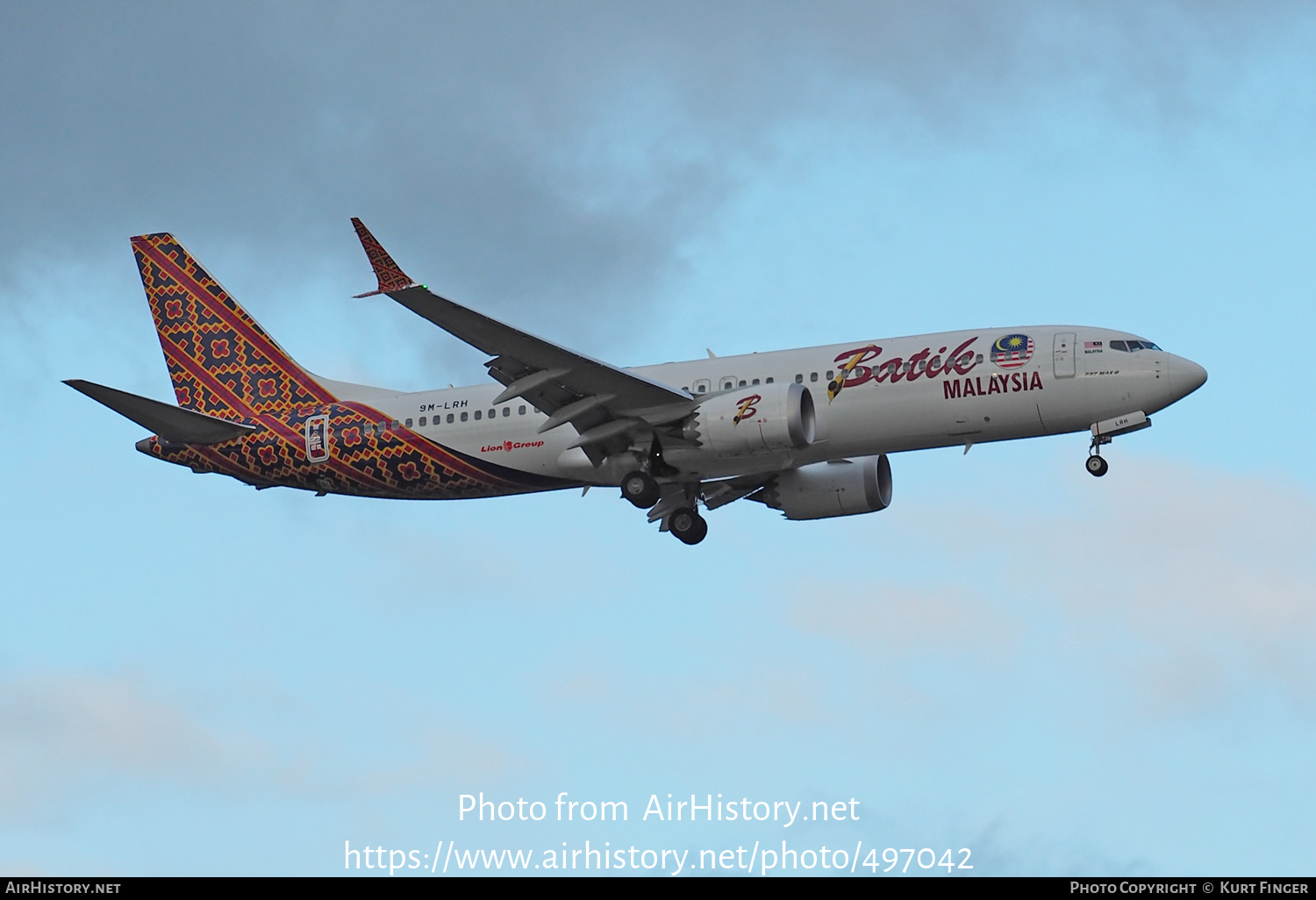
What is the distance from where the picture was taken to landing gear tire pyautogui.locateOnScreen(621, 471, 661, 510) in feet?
152

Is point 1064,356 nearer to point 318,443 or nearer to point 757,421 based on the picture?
point 757,421

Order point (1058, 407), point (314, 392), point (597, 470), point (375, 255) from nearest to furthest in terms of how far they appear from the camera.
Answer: point (375, 255), point (1058, 407), point (597, 470), point (314, 392)

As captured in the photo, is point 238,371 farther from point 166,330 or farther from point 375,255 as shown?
point 375,255

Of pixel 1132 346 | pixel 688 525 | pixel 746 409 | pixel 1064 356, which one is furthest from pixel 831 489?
pixel 1132 346

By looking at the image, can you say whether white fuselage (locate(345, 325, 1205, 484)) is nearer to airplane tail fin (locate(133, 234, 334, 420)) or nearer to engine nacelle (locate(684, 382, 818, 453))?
engine nacelle (locate(684, 382, 818, 453))

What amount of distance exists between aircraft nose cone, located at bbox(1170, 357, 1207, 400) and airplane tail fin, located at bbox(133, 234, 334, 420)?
21829mm

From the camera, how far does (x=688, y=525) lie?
49688 millimetres

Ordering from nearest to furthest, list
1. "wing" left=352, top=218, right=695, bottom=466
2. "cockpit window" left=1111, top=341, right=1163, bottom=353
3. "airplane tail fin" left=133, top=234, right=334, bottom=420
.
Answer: "wing" left=352, top=218, right=695, bottom=466 → "cockpit window" left=1111, top=341, right=1163, bottom=353 → "airplane tail fin" left=133, top=234, right=334, bottom=420

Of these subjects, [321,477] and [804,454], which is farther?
[321,477]

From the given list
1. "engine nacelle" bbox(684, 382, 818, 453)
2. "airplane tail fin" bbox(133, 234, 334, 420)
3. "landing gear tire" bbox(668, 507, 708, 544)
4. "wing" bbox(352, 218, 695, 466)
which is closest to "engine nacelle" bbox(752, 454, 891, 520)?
"landing gear tire" bbox(668, 507, 708, 544)

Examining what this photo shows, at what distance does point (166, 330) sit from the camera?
175 ft
